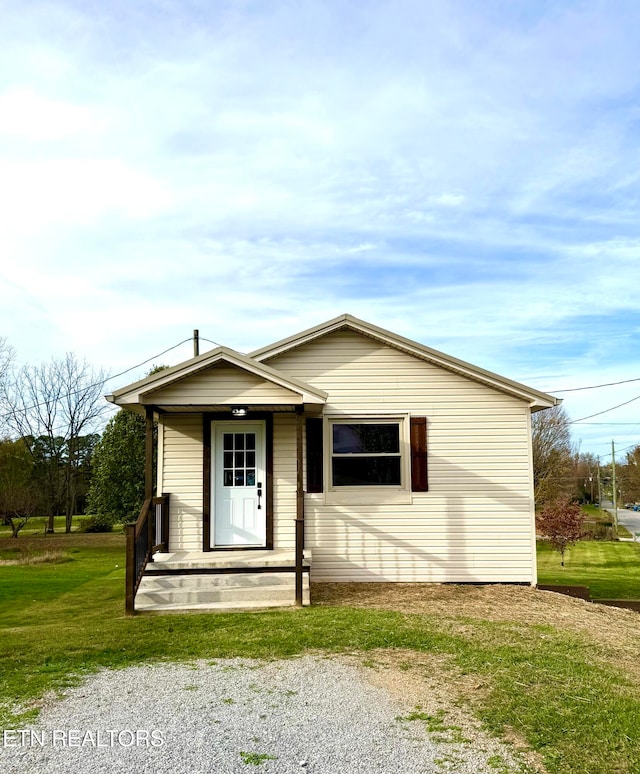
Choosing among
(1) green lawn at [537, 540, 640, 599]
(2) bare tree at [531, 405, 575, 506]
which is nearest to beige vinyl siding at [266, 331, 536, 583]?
(1) green lawn at [537, 540, 640, 599]

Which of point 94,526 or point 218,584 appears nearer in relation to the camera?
point 218,584

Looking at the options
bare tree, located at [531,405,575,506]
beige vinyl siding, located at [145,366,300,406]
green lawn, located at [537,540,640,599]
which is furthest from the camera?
bare tree, located at [531,405,575,506]

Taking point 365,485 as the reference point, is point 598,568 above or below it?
below

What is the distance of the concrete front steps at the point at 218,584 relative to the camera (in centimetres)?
847

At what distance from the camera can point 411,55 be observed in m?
10.4

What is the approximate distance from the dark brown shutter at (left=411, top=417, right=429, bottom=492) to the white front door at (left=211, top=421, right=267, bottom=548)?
2422mm

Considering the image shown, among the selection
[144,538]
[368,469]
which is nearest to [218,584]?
[144,538]

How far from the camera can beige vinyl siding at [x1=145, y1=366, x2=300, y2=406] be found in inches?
361

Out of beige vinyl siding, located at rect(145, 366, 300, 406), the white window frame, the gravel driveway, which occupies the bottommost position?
the gravel driveway

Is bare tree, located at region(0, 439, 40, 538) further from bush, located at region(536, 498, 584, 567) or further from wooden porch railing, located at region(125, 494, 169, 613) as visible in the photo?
bush, located at region(536, 498, 584, 567)

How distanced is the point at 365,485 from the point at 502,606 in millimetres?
2837

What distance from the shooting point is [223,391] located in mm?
9219

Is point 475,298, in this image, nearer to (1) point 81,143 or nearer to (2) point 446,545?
(2) point 446,545

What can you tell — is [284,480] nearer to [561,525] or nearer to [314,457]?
[314,457]
